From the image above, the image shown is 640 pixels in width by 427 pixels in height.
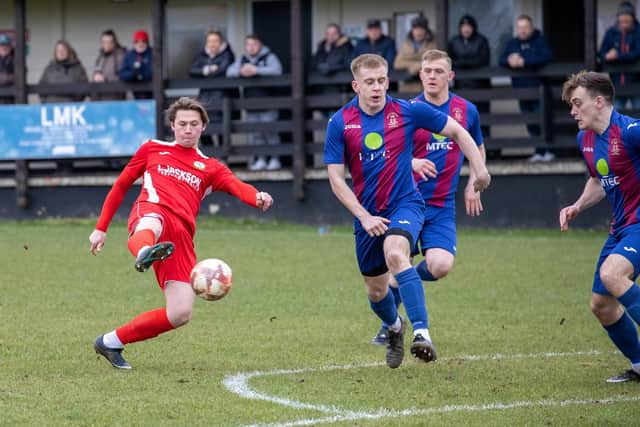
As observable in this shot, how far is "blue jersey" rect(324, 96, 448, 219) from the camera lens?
8383mm

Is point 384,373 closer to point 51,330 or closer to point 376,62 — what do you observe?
point 376,62

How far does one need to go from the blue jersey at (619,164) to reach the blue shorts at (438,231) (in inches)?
71.2

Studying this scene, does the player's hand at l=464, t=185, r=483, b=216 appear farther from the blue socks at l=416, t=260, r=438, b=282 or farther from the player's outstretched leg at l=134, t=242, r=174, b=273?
the player's outstretched leg at l=134, t=242, r=174, b=273

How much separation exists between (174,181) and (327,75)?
460 inches

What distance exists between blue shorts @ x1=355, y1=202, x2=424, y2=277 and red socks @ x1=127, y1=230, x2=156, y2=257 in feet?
4.54

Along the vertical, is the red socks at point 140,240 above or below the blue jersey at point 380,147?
below

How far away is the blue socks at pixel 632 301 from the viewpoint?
7641mm

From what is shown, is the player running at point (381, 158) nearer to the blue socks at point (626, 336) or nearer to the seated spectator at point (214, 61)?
the blue socks at point (626, 336)

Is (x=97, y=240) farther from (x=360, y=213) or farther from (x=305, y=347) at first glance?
(x=305, y=347)

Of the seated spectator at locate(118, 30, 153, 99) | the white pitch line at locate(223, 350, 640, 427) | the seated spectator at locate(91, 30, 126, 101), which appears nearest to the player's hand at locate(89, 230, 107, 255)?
the white pitch line at locate(223, 350, 640, 427)

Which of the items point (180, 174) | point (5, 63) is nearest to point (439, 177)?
point (180, 174)

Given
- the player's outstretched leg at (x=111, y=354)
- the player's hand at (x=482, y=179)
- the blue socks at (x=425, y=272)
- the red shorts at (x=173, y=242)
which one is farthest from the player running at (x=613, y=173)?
the player's outstretched leg at (x=111, y=354)

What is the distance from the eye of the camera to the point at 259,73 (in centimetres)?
2006

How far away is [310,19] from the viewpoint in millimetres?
22594
